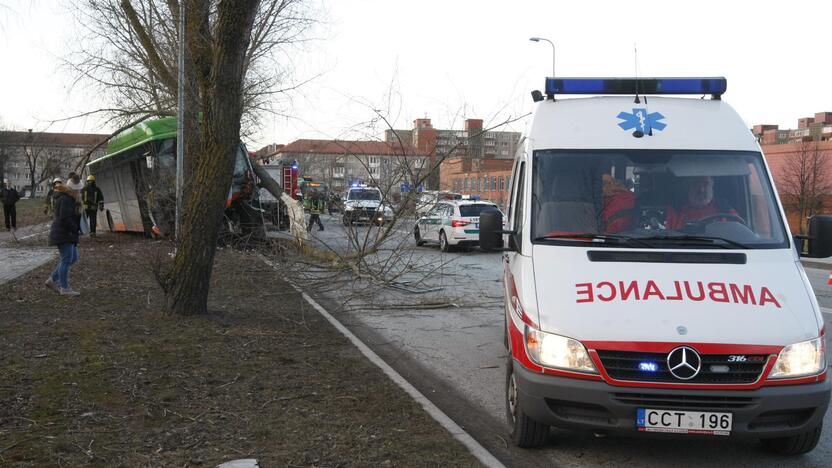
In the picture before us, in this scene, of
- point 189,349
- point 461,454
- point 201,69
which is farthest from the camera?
point 201,69

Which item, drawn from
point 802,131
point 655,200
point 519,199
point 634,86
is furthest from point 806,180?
point 802,131

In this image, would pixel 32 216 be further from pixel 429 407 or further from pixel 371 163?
pixel 429 407

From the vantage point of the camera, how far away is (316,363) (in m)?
7.45

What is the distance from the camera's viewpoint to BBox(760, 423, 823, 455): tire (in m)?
4.68

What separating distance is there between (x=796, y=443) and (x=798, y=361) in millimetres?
683

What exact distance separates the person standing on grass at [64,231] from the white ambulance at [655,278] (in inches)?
288

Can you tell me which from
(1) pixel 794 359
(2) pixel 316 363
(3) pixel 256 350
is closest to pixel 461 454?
(1) pixel 794 359

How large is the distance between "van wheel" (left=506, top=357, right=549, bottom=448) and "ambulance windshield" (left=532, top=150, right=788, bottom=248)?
44.1 inches

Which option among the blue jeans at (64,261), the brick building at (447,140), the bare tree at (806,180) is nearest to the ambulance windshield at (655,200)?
the brick building at (447,140)

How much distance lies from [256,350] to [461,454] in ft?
12.0

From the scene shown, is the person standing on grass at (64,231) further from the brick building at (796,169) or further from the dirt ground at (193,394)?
the brick building at (796,169)

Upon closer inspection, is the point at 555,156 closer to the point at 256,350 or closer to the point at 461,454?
the point at 461,454

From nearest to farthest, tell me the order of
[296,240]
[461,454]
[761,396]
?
[761,396], [461,454], [296,240]

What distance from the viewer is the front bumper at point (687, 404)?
4.38 meters
